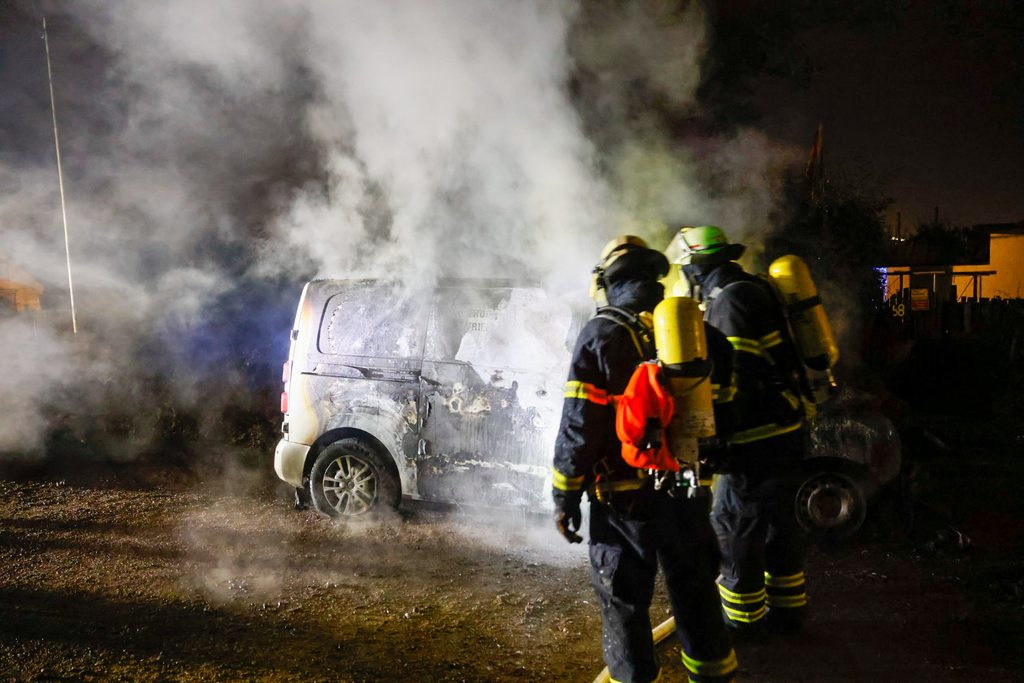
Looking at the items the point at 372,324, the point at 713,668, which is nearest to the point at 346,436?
the point at 372,324

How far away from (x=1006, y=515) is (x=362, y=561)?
5598mm

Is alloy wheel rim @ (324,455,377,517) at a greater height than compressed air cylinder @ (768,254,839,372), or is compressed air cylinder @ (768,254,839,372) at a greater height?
compressed air cylinder @ (768,254,839,372)

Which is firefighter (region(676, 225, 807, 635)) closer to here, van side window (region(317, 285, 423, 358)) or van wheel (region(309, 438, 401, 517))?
van side window (region(317, 285, 423, 358))

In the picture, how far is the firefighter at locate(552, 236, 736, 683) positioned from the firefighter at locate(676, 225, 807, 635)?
695mm

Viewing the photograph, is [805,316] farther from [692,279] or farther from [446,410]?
[446,410]

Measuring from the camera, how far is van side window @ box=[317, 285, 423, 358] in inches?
208

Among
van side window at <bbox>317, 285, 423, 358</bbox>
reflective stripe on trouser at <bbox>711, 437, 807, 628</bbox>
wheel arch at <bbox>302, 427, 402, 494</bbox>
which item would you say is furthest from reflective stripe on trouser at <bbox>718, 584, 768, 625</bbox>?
van side window at <bbox>317, 285, 423, 358</bbox>

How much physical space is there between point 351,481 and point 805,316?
12.6 ft

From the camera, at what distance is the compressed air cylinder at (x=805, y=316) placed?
343 centimetres

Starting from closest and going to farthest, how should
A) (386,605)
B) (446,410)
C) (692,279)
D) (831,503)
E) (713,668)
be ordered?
(713,668), (692,279), (386,605), (831,503), (446,410)

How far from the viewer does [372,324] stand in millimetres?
5414

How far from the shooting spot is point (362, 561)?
4.79 metres

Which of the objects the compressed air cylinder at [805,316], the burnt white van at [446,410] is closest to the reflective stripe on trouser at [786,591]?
the compressed air cylinder at [805,316]

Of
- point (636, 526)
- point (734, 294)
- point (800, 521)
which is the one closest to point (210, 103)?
point (734, 294)
